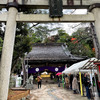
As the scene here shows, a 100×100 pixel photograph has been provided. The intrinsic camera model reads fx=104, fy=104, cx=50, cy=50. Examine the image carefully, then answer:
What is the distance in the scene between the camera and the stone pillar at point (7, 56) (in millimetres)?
3699

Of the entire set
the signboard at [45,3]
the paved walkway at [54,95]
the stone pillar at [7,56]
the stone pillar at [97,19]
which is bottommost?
the paved walkway at [54,95]

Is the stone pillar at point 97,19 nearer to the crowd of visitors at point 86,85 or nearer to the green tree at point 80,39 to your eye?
the green tree at point 80,39

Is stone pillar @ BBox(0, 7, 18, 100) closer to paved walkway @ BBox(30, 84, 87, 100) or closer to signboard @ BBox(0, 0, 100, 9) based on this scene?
signboard @ BBox(0, 0, 100, 9)

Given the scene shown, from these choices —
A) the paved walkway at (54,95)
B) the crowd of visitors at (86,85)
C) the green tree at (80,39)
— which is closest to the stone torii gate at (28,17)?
the green tree at (80,39)

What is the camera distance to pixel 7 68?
3.81 m

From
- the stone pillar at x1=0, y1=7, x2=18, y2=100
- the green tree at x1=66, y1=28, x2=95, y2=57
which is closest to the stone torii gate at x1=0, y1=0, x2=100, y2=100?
the stone pillar at x1=0, y1=7, x2=18, y2=100

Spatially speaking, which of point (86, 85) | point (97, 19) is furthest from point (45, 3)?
point (86, 85)

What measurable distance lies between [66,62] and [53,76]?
11.4ft

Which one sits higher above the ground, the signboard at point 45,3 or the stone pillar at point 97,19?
the signboard at point 45,3

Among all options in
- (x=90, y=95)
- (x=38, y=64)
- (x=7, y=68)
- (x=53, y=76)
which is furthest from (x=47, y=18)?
(x=53, y=76)

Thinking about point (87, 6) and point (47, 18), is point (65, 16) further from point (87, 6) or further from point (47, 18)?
point (87, 6)

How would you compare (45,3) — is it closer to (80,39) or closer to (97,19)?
(97,19)

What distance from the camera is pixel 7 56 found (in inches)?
154

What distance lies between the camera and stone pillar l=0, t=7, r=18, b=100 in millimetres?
3699
